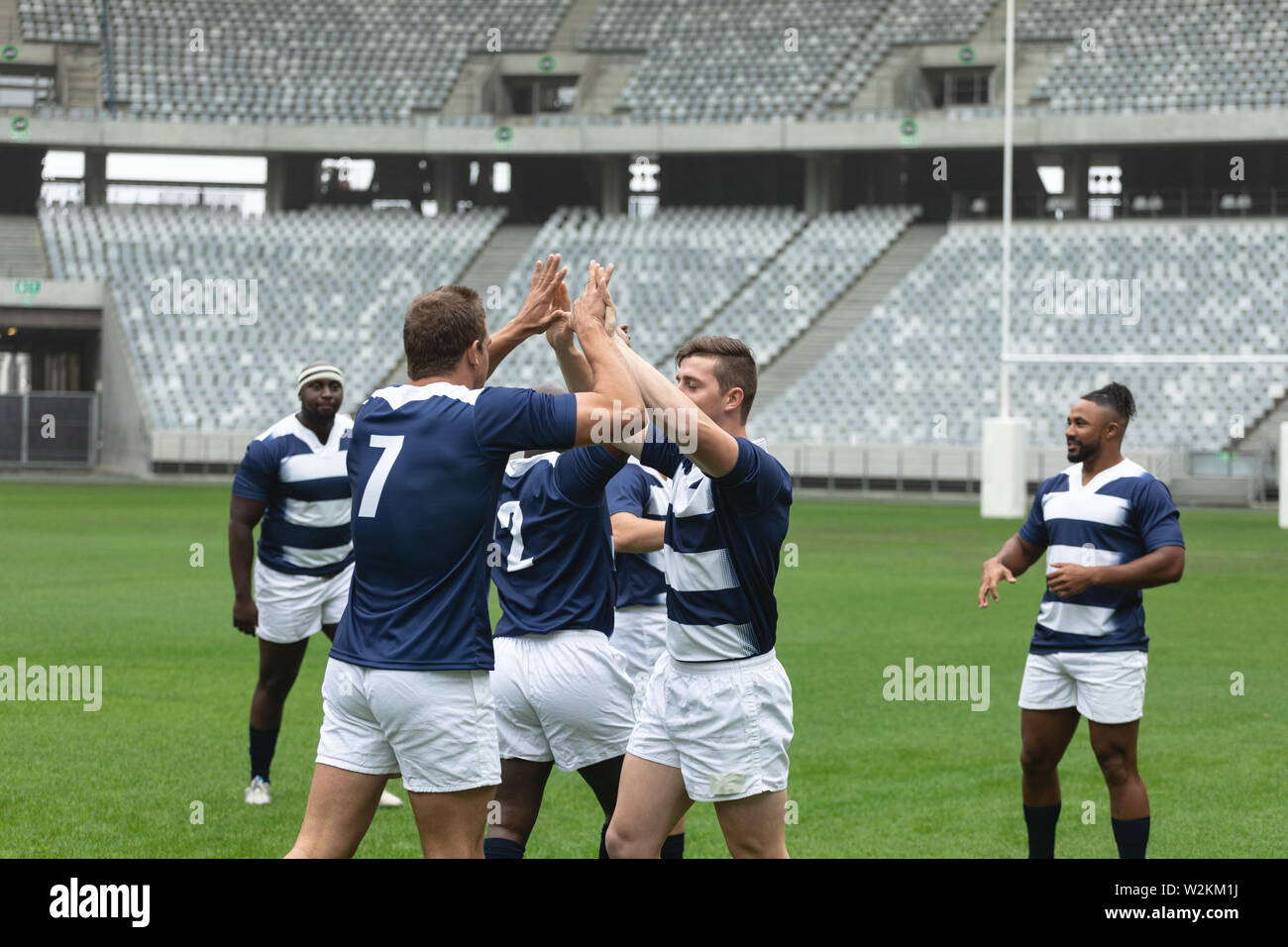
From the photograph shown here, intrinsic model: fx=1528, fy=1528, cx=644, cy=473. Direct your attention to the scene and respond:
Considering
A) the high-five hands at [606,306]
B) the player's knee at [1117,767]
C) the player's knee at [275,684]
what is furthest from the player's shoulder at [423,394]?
the player's knee at [275,684]

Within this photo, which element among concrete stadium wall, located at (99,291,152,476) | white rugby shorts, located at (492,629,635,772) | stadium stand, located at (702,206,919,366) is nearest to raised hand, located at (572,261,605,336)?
white rugby shorts, located at (492,629,635,772)

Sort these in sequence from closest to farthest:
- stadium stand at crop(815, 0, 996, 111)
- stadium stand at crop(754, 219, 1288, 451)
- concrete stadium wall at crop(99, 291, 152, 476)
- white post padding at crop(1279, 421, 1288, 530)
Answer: white post padding at crop(1279, 421, 1288, 530) < stadium stand at crop(754, 219, 1288, 451) < concrete stadium wall at crop(99, 291, 152, 476) < stadium stand at crop(815, 0, 996, 111)

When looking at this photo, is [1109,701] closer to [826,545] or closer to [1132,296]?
[826,545]

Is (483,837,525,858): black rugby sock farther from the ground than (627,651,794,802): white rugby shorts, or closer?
closer

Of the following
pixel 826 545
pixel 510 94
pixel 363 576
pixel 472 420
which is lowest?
pixel 826 545

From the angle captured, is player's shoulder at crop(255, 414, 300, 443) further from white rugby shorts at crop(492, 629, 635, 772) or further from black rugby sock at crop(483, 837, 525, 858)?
black rugby sock at crop(483, 837, 525, 858)

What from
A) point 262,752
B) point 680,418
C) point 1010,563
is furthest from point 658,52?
point 680,418

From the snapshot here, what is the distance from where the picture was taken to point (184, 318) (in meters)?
39.7

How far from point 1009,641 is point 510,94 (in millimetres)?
34618

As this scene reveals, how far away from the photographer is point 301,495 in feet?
25.2

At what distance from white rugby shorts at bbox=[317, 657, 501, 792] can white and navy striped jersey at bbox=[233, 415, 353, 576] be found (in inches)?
130

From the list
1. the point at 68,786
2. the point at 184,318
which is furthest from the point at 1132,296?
the point at 68,786

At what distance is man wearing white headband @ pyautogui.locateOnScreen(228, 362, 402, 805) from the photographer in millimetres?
7598

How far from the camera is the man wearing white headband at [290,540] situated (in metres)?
7.60
